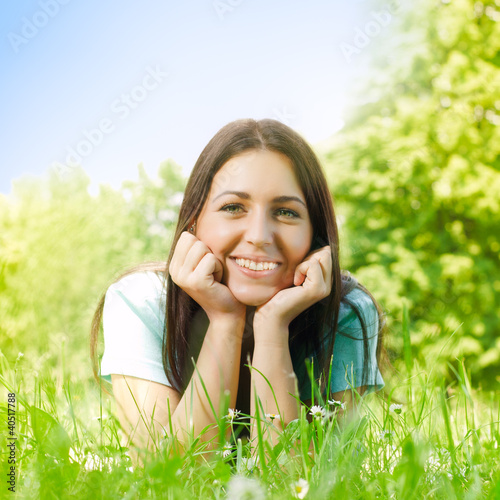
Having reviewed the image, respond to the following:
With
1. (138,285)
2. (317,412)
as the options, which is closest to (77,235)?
(138,285)

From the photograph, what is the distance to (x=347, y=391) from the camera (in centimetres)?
246

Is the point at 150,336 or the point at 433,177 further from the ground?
the point at 433,177

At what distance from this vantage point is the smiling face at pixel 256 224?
7.34 feet

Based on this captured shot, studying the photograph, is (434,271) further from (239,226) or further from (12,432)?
(12,432)

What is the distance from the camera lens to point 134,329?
2412 millimetres

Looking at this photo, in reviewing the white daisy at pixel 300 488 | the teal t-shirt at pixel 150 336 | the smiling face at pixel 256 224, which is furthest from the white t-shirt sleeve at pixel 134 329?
the white daisy at pixel 300 488

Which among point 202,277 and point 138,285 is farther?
point 138,285

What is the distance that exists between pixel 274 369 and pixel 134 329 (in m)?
0.70

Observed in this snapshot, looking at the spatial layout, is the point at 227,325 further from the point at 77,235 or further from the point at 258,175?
the point at 77,235

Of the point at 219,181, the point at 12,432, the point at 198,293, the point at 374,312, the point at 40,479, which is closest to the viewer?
the point at 40,479

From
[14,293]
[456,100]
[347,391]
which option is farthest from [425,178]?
[347,391]

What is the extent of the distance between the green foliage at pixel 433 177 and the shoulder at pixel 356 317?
5.51 metres

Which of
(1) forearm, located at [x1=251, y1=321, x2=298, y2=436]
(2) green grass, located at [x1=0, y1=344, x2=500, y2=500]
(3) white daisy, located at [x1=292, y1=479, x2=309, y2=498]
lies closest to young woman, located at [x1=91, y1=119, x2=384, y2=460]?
(1) forearm, located at [x1=251, y1=321, x2=298, y2=436]

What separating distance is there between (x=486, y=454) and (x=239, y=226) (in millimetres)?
1214
